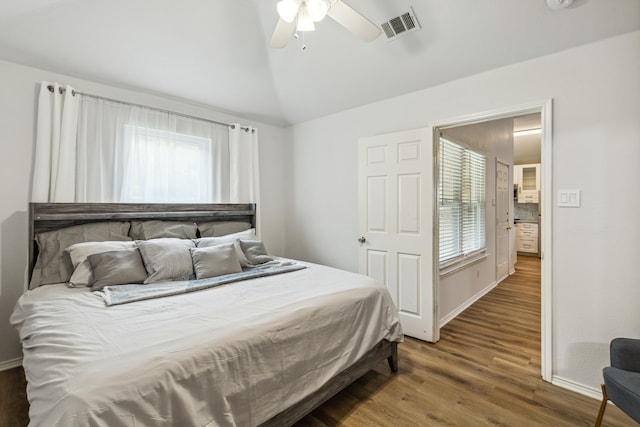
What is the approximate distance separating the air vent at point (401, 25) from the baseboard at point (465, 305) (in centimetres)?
294

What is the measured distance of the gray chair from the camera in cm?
141

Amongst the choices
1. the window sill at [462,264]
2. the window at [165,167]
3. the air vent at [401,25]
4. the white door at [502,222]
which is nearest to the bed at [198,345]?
the window at [165,167]

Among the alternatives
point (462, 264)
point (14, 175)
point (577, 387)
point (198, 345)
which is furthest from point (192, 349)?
point (462, 264)

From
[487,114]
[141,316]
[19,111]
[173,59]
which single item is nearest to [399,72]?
[487,114]

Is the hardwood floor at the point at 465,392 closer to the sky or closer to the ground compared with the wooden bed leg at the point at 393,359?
closer to the ground

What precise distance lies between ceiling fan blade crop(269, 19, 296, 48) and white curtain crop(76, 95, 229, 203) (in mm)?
1753

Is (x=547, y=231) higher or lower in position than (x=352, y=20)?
lower

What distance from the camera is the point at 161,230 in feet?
9.61

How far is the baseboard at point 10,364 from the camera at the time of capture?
7.81 feet

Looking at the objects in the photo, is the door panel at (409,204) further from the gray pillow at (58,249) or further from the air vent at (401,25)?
the gray pillow at (58,249)

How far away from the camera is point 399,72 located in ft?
9.40

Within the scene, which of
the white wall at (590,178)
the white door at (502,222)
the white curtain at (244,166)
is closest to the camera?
the white wall at (590,178)

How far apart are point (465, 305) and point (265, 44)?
397 cm

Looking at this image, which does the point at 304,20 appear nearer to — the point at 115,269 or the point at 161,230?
the point at 115,269
